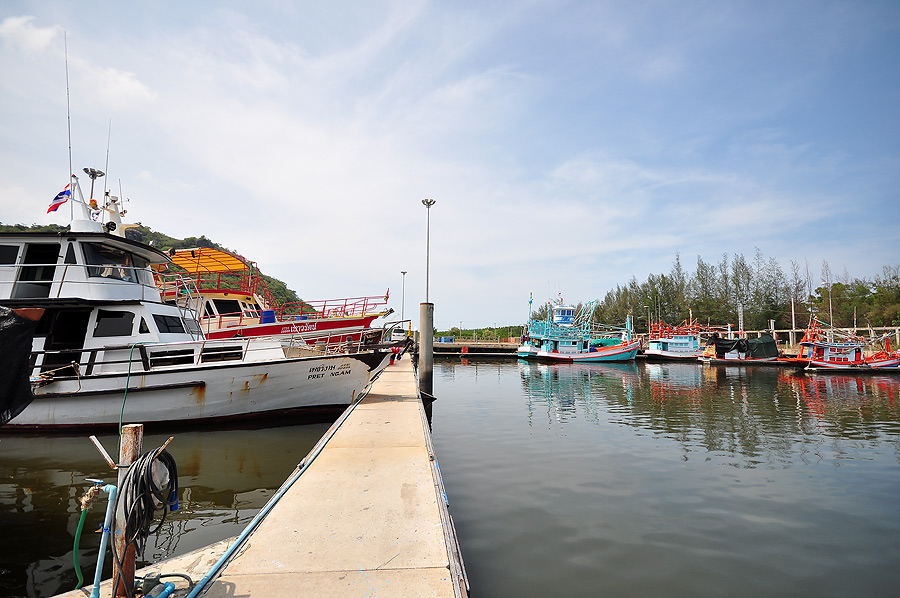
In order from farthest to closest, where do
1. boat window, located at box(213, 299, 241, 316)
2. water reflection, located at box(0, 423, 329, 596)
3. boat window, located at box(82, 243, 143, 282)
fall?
boat window, located at box(213, 299, 241, 316) → boat window, located at box(82, 243, 143, 282) → water reflection, located at box(0, 423, 329, 596)

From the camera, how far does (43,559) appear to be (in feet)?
17.6

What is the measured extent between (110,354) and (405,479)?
9847mm

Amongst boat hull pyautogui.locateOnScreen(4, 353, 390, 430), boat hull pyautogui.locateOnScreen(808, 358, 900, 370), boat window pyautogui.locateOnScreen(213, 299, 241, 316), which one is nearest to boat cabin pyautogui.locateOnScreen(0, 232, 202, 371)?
boat hull pyautogui.locateOnScreen(4, 353, 390, 430)

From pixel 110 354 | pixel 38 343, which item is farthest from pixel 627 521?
pixel 38 343

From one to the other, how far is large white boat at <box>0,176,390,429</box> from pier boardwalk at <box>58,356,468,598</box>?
5275 mm

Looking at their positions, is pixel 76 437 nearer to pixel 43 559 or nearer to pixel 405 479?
pixel 43 559

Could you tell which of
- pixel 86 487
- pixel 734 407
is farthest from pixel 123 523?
pixel 734 407

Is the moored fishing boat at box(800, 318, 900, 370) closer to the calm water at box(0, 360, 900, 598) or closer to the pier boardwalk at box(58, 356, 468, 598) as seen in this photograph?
the calm water at box(0, 360, 900, 598)

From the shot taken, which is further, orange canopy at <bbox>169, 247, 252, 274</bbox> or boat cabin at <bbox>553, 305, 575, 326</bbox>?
boat cabin at <bbox>553, 305, 575, 326</bbox>

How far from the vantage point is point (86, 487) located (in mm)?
7918

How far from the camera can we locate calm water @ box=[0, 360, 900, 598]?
5.25m

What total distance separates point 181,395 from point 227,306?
11.1m

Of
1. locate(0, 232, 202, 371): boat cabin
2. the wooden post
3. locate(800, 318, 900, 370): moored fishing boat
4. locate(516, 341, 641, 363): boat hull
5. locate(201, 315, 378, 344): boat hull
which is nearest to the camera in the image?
the wooden post

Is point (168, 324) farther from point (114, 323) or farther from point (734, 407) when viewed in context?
point (734, 407)
